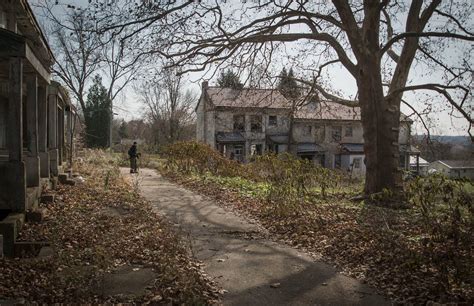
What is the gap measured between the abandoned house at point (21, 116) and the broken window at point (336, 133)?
3755 cm

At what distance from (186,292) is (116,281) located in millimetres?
1092

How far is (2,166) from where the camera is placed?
25.3 feet

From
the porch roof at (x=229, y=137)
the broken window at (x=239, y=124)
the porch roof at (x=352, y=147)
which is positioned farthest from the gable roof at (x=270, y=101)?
the porch roof at (x=229, y=137)

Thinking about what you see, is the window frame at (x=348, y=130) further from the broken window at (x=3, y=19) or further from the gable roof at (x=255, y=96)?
the broken window at (x=3, y=19)

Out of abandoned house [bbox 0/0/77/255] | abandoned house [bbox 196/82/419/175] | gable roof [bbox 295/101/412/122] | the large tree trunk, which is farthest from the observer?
abandoned house [bbox 196/82/419/175]

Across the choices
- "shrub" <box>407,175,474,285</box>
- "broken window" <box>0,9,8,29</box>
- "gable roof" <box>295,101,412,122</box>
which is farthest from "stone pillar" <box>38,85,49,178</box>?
"gable roof" <box>295,101,412,122</box>

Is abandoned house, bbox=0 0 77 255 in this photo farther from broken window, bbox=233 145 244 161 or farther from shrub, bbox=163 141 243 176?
broken window, bbox=233 145 244 161

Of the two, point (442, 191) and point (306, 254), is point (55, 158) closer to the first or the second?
point (306, 254)

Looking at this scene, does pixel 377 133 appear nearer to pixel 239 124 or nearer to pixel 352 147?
pixel 239 124

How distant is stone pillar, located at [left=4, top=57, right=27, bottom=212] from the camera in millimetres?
7711

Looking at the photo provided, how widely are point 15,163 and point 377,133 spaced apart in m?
10.7

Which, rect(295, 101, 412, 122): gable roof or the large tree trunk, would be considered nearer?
the large tree trunk

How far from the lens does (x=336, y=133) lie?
4878 cm

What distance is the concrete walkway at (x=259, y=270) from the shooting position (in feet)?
17.7
